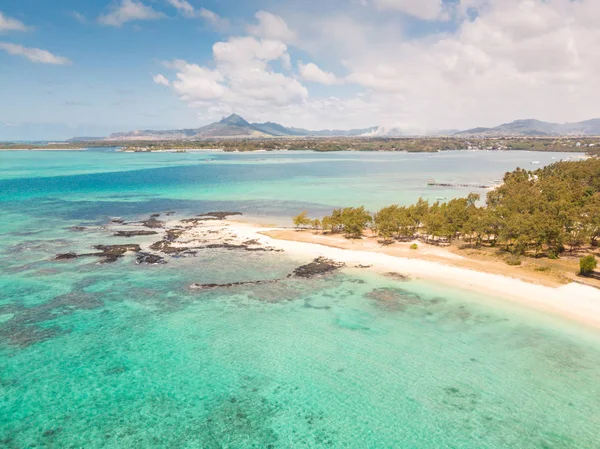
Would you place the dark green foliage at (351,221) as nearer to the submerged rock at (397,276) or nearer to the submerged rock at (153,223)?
the submerged rock at (397,276)

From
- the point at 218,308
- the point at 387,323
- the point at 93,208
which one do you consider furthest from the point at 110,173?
the point at 387,323

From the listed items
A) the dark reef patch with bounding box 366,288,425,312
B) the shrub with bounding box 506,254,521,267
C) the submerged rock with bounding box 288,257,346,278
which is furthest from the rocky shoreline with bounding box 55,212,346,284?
the shrub with bounding box 506,254,521,267

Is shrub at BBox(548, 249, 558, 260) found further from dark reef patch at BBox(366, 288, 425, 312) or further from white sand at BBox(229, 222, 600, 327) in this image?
dark reef patch at BBox(366, 288, 425, 312)

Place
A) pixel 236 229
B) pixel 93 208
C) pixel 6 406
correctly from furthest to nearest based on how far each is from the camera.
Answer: pixel 93 208 < pixel 236 229 < pixel 6 406

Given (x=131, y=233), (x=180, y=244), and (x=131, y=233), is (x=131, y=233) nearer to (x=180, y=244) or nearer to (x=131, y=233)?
(x=131, y=233)

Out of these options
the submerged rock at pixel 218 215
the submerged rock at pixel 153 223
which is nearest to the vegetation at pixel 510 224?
the submerged rock at pixel 218 215

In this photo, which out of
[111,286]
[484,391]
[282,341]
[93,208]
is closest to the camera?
[484,391]

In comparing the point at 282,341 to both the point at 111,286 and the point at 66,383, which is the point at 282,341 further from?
the point at 111,286
